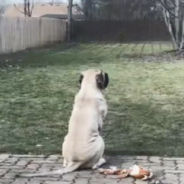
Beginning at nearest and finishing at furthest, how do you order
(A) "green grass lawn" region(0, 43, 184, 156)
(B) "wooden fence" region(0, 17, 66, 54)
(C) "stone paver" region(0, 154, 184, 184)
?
(C) "stone paver" region(0, 154, 184, 184), (A) "green grass lawn" region(0, 43, 184, 156), (B) "wooden fence" region(0, 17, 66, 54)

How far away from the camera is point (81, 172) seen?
17.7 ft

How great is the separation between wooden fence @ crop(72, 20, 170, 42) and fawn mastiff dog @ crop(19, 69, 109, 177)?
41.8m

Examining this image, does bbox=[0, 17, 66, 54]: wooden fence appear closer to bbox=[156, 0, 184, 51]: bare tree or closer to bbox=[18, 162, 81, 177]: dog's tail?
bbox=[156, 0, 184, 51]: bare tree

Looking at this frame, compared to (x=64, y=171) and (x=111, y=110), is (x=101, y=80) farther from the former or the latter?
(x=111, y=110)

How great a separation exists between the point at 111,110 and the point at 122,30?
39.7 meters

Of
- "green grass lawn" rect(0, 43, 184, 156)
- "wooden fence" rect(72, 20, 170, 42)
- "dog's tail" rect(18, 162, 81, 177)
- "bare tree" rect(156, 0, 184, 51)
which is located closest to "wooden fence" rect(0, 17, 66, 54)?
"wooden fence" rect(72, 20, 170, 42)

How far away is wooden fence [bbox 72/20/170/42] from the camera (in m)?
47.8

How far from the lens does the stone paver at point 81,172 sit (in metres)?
5.14

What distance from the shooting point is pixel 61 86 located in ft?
43.0

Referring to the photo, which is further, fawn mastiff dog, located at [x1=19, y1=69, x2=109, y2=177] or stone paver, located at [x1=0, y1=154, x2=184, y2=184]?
fawn mastiff dog, located at [x1=19, y1=69, x2=109, y2=177]

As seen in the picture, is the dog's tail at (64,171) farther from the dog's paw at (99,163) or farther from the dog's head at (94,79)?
the dog's head at (94,79)

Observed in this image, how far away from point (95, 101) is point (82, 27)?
43059mm

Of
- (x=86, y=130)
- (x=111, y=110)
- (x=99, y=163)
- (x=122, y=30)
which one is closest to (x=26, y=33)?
(x=122, y=30)

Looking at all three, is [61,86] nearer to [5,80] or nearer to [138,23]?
[5,80]
